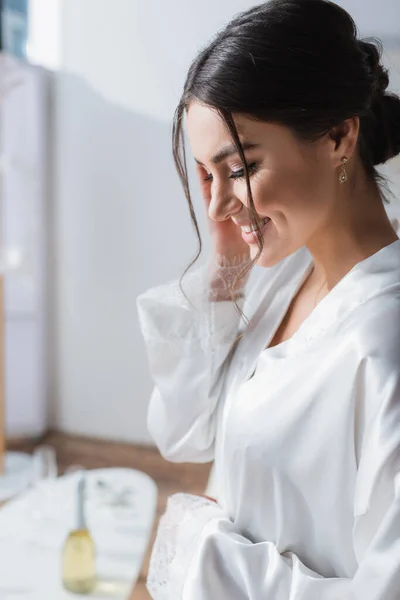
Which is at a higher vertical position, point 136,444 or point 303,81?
point 303,81

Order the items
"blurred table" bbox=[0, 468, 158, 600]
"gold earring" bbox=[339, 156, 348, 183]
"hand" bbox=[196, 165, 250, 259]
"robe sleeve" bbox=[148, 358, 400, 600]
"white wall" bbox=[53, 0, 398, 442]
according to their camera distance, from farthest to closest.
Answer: "blurred table" bbox=[0, 468, 158, 600], "white wall" bbox=[53, 0, 398, 442], "hand" bbox=[196, 165, 250, 259], "gold earring" bbox=[339, 156, 348, 183], "robe sleeve" bbox=[148, 358, 400, 600]

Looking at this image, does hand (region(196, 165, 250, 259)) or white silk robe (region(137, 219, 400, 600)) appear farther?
hand (region(196, 165, 250, 259))

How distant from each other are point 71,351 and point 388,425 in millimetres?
1697

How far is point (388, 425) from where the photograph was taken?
0.58m

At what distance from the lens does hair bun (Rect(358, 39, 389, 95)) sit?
0.67m

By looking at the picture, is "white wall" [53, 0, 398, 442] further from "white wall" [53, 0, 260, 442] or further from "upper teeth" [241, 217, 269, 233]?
"upper teeth" [241, 217, 269, 233]

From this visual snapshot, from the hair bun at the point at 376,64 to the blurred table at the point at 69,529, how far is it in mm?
850

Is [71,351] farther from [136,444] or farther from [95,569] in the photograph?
[95,569]

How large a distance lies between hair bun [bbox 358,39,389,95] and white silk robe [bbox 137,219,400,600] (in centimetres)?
17

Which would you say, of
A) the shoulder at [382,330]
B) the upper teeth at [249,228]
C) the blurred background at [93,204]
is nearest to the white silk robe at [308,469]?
the shoulder at [382,330]

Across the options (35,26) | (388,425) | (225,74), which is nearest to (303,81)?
(225,74)

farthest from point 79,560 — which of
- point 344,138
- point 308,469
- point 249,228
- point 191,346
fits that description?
point 344,138

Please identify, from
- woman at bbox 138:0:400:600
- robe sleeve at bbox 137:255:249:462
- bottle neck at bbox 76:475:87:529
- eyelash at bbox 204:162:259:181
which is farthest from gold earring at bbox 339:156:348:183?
bottle neck at bbox 76:475:87:529

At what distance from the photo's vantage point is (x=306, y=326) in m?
0.73
